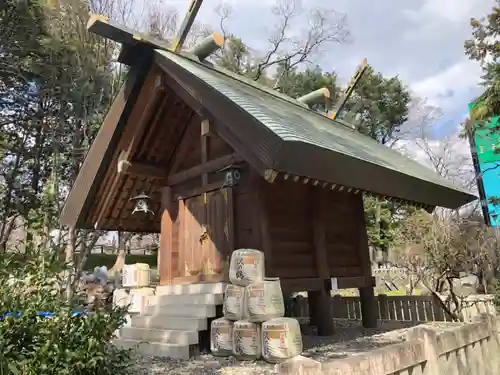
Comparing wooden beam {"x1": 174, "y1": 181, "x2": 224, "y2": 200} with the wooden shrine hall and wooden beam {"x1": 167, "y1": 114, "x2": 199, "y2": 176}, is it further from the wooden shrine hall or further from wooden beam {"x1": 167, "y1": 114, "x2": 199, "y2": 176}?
wooden beam {"x1": 167, "y1": 114, "x2": 199, "y2": 176}

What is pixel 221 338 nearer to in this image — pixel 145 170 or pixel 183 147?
pixel 145 170

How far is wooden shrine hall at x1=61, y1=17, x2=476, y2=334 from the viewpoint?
543 cm

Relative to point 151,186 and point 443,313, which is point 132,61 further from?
point 443,313

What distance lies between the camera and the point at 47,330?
3.30 m

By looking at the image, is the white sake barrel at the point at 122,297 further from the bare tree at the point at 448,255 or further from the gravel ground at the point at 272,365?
the bare tree at the point at 448,255

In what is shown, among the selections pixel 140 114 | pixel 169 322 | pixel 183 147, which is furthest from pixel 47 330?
pixel 183 147

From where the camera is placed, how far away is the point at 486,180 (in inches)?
835

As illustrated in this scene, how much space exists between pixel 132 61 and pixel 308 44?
616 inches

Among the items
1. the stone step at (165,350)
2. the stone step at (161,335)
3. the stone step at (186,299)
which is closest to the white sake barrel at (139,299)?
the stone step at (186,299)

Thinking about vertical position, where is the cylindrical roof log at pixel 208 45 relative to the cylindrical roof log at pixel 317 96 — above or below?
below

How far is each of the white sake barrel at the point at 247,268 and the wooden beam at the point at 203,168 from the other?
74.3 inches

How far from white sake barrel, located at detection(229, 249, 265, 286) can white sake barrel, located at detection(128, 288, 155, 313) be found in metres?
2.77

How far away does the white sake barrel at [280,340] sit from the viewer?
4.87 metres

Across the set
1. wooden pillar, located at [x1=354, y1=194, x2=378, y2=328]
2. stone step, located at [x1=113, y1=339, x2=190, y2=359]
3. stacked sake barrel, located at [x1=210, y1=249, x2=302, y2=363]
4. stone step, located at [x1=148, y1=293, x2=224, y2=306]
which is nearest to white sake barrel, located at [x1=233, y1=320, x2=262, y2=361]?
stacked sake barrel, located at [x1=210, y1=249, x2=302, y2=363]
